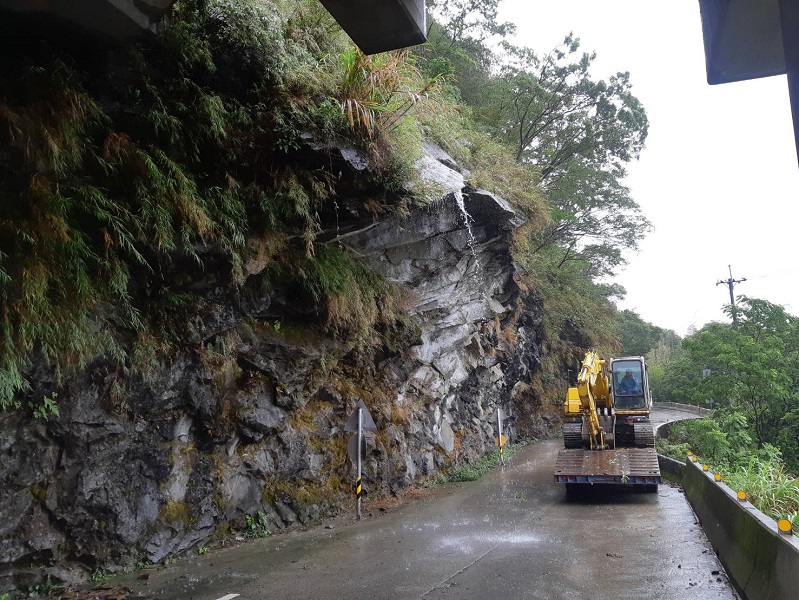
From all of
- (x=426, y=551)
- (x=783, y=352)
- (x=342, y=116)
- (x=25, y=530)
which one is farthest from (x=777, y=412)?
(x=25, y=530)

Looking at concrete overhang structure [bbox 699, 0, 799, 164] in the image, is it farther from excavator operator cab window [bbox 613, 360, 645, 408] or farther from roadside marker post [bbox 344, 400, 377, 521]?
excavator operator cab window [bbox 613, 360, 645, 408]

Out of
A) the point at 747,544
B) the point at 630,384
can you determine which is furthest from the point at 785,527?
the point at 630,384

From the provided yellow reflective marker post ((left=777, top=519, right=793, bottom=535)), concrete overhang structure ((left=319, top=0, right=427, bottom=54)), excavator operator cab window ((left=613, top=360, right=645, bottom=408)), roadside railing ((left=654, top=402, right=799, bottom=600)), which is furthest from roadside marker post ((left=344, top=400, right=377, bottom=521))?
excavator operator cab window ((left=613, top=360, right=645, bottom=408))

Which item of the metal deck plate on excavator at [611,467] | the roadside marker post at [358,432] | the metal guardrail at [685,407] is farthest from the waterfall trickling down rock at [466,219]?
the metal guardrail at [685,407]

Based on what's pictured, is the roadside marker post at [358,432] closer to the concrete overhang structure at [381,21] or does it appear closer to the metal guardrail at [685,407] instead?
the concrete overhang structure at [381,21]

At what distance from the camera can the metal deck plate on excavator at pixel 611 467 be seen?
1134 cm

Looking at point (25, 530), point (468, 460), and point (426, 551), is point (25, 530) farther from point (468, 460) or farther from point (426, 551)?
point (468, 460)

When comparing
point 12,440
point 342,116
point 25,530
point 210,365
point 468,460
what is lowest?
point 468,460

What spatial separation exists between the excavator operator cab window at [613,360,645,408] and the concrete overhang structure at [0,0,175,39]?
13.9 meters

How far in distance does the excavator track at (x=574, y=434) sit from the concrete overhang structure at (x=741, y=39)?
445 inches

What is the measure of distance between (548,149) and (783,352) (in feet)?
41.8

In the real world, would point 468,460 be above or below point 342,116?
below

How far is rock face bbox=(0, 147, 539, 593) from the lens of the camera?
6637 mm

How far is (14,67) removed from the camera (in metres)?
6.41
